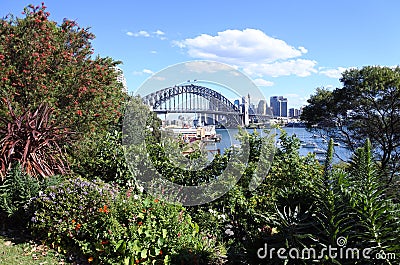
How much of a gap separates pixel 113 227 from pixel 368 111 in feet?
37.5

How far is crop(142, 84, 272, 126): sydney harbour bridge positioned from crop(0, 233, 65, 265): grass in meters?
2.13

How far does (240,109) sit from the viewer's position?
435 centimetres

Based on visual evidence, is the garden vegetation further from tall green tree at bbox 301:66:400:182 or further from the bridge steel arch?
tall green tree at bbox 301:66:400:182

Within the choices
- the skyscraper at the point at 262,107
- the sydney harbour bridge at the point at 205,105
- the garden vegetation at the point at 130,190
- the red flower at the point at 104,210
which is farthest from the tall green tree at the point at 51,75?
the skyscraper at the point at 262,107

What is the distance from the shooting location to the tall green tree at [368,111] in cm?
1160

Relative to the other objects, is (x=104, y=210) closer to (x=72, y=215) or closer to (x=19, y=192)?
(x=72, y=215)

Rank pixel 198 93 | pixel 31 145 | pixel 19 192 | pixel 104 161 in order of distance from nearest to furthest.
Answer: pixel 19 192, pixel 198 93, pixel 31 145, pixel 104 161

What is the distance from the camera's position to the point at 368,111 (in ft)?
40.2

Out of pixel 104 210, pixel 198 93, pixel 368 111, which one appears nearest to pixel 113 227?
pixel 104 210

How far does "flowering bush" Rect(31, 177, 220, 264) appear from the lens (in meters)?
3.19

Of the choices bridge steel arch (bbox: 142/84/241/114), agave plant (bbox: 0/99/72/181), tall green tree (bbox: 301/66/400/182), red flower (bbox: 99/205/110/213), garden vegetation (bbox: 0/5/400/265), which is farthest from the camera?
tall green tree (bbox: 301/66/400/182)

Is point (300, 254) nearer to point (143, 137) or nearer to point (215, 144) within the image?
point (215, 144)

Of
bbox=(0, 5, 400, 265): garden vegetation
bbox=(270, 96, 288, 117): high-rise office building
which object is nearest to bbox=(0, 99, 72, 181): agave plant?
bbox=(0, 5, 400, 265): garden vegetation

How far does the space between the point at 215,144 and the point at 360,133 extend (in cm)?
963
